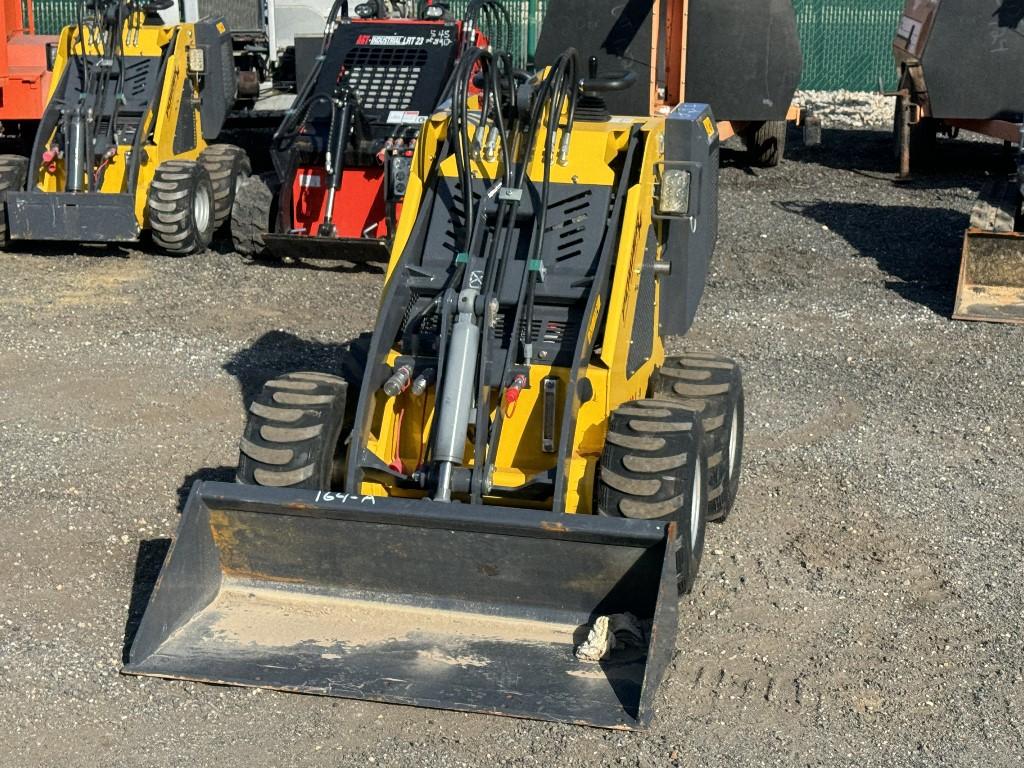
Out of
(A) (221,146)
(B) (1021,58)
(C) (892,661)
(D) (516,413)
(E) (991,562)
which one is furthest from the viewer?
(B) (1021,58)

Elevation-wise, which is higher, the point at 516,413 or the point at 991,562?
the point at 516,413

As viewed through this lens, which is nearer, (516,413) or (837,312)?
(516,413)

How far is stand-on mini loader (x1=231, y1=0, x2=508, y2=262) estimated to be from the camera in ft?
39.6

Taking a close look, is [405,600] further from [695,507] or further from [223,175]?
[223,175]

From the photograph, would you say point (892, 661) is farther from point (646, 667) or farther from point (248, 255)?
point (248, 255)

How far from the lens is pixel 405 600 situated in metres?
5.99

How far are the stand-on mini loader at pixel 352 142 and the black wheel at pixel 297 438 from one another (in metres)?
5.49

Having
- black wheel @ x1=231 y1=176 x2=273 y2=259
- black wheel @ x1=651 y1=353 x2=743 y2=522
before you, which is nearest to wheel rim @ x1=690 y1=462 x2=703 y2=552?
black wheel @ x1=651 y1=353 x2=743 y2=522

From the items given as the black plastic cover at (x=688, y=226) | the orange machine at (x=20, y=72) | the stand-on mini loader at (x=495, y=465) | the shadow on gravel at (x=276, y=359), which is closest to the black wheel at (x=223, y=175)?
the orange machine at (x=20, y=72)

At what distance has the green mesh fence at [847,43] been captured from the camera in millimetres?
24750

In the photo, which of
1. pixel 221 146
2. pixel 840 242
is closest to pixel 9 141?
pixel 221 146

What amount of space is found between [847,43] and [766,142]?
28.1 feet

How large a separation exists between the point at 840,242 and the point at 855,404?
462 cm

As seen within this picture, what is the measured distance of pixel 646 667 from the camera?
521 cm
